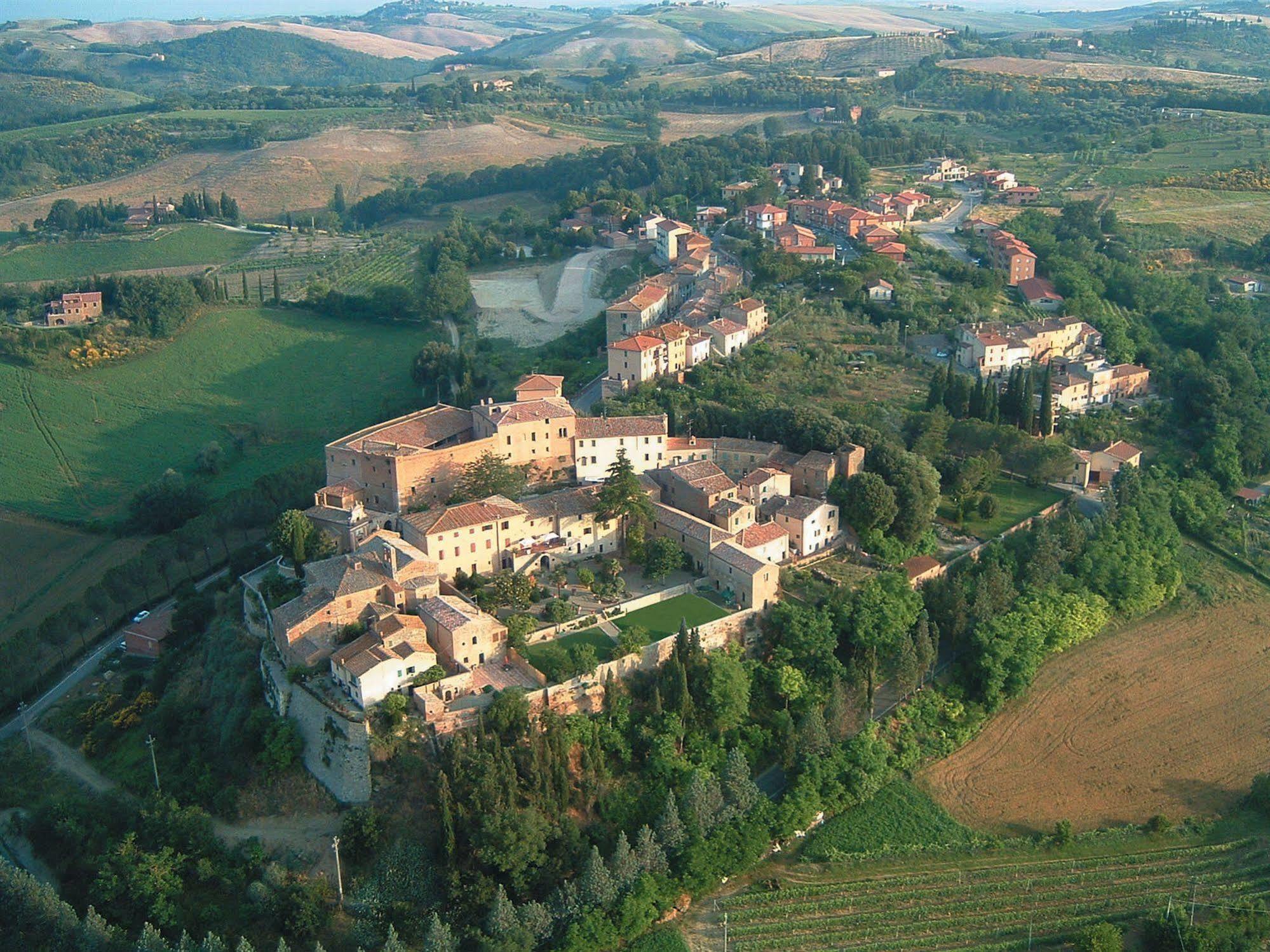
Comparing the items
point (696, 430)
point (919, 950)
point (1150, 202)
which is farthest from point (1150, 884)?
point (1150, 202)

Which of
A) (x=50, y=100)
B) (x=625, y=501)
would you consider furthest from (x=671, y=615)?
(x=50, y=100)

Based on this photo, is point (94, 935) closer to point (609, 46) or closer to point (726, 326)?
point (726, 326)

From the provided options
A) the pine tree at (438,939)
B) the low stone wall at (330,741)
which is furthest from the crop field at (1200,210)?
the pine tree at (438,939)

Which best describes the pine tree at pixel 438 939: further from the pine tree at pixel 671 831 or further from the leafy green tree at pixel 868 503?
the leafy green tree at pixel 868 503

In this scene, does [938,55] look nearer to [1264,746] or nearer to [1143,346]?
[1143,346]

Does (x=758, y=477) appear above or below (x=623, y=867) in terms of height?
above

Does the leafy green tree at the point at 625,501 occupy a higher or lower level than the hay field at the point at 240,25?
lower
